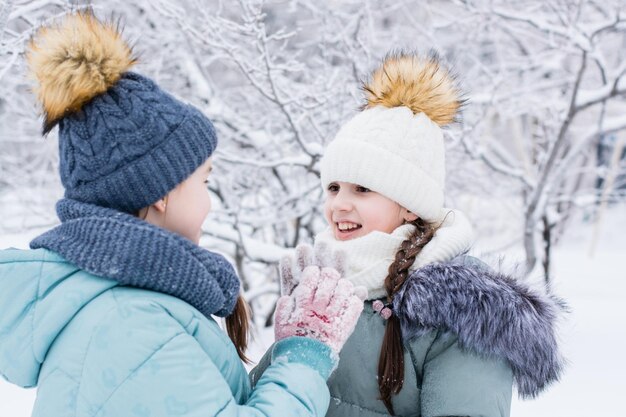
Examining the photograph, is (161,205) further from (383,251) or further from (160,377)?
(383,251)

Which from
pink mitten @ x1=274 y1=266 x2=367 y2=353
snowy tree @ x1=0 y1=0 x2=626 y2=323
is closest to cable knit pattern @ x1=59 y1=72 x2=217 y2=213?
pink mitten @ x1=274 y1=266 x2=367 y2=353

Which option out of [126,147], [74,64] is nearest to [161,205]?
[126,147]

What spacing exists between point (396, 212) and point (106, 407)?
1.14m

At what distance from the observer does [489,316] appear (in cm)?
160

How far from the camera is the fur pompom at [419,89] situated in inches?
76.8

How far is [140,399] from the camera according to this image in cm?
118

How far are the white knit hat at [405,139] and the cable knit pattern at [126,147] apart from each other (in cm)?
72

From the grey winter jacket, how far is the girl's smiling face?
0.29 meters

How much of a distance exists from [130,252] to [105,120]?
11.5 inches

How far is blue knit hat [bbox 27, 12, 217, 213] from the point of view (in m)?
1.29

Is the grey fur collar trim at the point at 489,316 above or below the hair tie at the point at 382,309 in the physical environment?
above

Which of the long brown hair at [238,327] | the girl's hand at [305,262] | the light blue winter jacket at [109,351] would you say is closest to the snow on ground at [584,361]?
the girl's hand at [305,262]

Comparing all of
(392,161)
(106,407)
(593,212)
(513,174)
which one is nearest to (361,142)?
(392,161)

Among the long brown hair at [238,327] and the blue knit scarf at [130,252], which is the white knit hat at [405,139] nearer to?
the long brown hair at [238,327]
